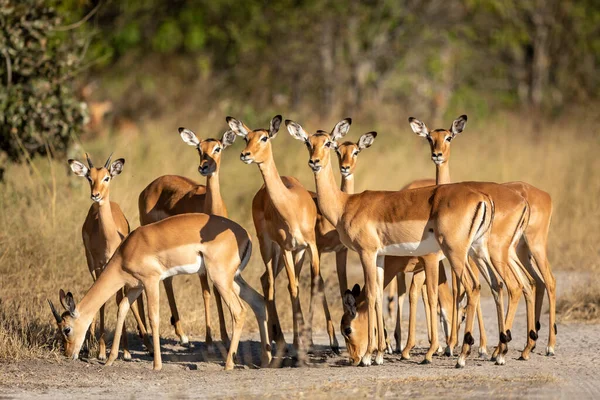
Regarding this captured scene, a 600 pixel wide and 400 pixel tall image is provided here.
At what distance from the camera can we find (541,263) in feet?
32.3

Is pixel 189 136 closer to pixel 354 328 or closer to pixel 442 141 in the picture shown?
pixel 442 141

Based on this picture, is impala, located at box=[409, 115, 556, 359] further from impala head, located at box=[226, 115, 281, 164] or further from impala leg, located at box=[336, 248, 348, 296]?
impala head, located at box=[226, 115, 281, 164]

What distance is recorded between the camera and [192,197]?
11.0m

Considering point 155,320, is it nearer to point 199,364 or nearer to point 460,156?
point 199,364

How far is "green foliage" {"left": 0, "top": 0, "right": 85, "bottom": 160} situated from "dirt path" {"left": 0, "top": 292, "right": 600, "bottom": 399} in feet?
17.0

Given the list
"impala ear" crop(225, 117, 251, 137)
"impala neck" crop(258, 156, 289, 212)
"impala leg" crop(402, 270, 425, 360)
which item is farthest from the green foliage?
"impala leg" crop(402, 270, 425, 360)

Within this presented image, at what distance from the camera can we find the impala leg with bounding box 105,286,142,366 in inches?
358

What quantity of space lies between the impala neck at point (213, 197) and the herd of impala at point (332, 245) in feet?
0.05

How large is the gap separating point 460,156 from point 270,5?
8.26 metres

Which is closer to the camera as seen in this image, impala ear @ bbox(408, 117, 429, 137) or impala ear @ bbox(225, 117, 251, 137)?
impala ear @ bbox(225, 117, 251, 137)

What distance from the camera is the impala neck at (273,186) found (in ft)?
30.9

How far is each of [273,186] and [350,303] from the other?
4.14 ft

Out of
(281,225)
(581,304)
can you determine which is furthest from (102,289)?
(581,304)

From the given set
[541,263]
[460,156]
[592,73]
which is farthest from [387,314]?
[592,73]
